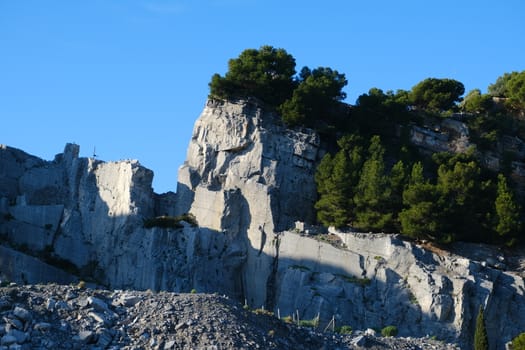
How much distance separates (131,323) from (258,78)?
25.0m

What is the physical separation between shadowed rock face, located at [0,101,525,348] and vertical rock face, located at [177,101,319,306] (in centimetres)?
5

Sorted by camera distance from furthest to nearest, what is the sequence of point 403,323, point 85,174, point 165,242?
point 85,174, point 165,242, point 403,323

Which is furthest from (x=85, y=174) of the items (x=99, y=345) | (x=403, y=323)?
(x=99, y=345)

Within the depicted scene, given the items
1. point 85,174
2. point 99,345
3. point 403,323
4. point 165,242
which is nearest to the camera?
point 99,345

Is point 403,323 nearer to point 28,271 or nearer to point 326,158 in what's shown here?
point 326,158

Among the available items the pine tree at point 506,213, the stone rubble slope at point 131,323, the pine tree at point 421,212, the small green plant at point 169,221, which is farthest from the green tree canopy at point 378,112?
the stone rubble slope at point 131,323

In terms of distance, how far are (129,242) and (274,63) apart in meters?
11.8

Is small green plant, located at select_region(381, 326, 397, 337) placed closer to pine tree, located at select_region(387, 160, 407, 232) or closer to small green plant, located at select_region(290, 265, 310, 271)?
small green plant, located at select_region(290, 265, 310, 271)

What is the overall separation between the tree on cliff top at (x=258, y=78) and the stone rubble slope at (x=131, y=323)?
71.7ft

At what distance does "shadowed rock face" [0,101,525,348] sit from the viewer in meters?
52.9

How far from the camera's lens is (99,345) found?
36.4 metres

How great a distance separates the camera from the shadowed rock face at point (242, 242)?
174 feet

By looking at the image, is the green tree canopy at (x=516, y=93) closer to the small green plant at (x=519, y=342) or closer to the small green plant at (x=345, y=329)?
the small green plant at (x=519, y=342)

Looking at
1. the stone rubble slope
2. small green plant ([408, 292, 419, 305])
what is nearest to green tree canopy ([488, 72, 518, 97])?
small green plant ([408, 292, 419, 305])
